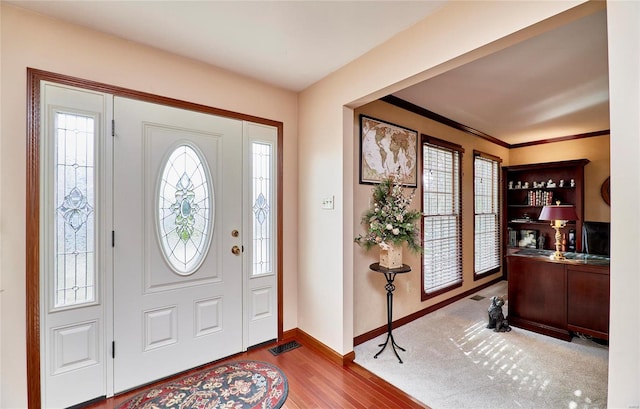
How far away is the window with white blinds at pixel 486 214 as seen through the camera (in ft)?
14.8

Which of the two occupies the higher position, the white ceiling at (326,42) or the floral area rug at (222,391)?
the white ceiling at (326,42)

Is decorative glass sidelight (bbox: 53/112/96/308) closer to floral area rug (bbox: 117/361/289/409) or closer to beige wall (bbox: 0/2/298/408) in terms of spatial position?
beige wall (bbox: 0/2/298/408)

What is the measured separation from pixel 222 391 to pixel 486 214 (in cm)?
461

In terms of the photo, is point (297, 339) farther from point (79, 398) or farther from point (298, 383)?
point (79, 398)

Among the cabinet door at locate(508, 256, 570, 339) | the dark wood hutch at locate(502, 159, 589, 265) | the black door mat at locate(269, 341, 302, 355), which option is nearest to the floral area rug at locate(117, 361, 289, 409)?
the black door mat at locate(269, 341, 302, 355)

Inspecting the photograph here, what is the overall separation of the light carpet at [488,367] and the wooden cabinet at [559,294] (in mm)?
150

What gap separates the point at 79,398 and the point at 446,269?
3901 mm

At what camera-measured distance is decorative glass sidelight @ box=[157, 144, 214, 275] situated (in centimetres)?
229

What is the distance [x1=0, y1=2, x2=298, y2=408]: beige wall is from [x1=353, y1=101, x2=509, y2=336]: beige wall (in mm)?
1711

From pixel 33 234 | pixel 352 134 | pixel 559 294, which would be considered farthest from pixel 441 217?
pixel 33 234

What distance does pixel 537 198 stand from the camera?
501 cm

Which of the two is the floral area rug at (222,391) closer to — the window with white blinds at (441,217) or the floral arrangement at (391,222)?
the floral arrangement at (391,222)

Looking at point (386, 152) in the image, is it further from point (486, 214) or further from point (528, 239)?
point (528, 239)

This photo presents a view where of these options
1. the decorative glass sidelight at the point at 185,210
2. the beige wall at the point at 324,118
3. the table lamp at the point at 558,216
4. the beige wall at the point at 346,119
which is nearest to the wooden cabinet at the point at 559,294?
the table lamp at the point at 558,216
